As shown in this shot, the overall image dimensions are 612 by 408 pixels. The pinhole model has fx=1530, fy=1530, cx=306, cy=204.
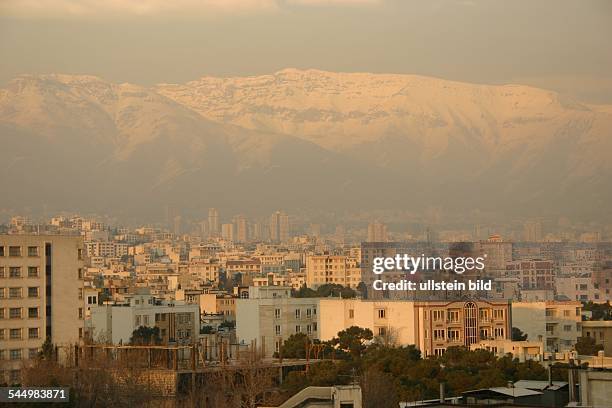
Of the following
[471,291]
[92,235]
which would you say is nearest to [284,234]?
[92,235]

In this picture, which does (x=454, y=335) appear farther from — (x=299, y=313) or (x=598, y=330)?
(x=299, y=313)

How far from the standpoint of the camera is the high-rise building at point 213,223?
123 metres

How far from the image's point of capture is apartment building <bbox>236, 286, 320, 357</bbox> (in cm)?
3825

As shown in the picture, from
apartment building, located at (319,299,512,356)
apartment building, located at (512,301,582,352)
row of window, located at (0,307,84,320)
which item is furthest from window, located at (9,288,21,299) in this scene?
apartment building, located at (512,301,582,352)

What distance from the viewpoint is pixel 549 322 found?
38.0 m

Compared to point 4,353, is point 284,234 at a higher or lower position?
higher

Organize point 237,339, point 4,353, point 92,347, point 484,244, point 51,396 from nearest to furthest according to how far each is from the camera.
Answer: point 51,396
point 92,347
point 4,353
point 237,339
point 484,244

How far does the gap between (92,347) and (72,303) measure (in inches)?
136

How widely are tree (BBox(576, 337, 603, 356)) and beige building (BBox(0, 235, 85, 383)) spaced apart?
11.1 metres

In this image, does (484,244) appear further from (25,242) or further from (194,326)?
(25,242)

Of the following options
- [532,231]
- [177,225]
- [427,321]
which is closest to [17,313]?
[427,321]

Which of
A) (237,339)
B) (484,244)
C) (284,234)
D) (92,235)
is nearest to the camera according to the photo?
(237,339)

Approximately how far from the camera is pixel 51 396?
61.5ft

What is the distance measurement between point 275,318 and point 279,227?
8611 centimetres
